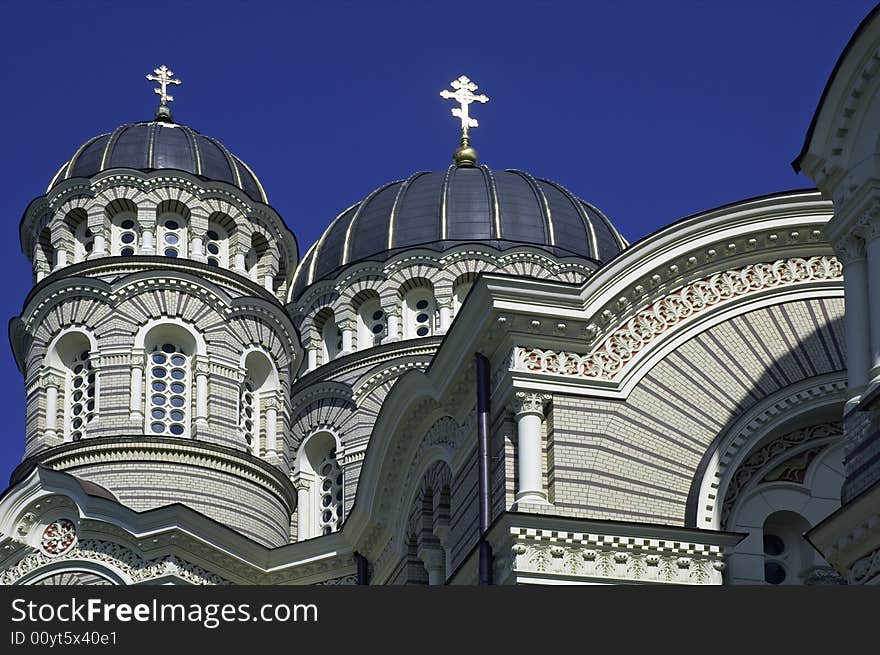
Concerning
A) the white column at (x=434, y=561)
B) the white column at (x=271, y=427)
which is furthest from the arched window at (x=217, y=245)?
the white column at (x=434, y=561)

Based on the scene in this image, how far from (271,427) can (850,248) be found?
47.7ft

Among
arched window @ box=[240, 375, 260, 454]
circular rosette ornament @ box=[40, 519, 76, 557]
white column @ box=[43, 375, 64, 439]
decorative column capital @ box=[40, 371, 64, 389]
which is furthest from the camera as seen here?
arched window @ box=[240, 375, 260, 454]

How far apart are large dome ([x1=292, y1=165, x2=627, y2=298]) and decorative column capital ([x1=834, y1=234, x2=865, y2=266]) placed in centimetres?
1701

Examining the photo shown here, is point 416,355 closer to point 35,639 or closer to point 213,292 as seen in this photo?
point 213,292

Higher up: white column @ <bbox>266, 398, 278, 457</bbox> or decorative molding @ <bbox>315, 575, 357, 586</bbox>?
white column @ <bbox>266, 398, 278, 457</bbox>

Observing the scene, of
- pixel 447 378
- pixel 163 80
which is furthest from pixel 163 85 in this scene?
pixel 447 378

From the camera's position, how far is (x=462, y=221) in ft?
115

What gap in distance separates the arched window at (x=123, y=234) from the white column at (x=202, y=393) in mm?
2544

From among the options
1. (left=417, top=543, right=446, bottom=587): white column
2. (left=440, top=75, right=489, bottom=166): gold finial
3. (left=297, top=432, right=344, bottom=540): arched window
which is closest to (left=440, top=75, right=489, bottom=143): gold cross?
(left=440, top=75, right=489, bottom=166): gold finial

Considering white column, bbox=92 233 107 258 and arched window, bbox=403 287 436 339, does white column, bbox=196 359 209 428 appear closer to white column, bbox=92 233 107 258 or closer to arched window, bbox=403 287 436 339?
white column, bbox=92 233 107 258

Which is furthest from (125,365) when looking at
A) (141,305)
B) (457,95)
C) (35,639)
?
(35,639)

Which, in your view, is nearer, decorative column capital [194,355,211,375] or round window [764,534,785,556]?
round window [764,534,785,556]

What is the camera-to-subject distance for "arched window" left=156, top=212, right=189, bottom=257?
102 ft

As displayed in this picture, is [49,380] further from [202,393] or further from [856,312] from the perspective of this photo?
[856,312]
